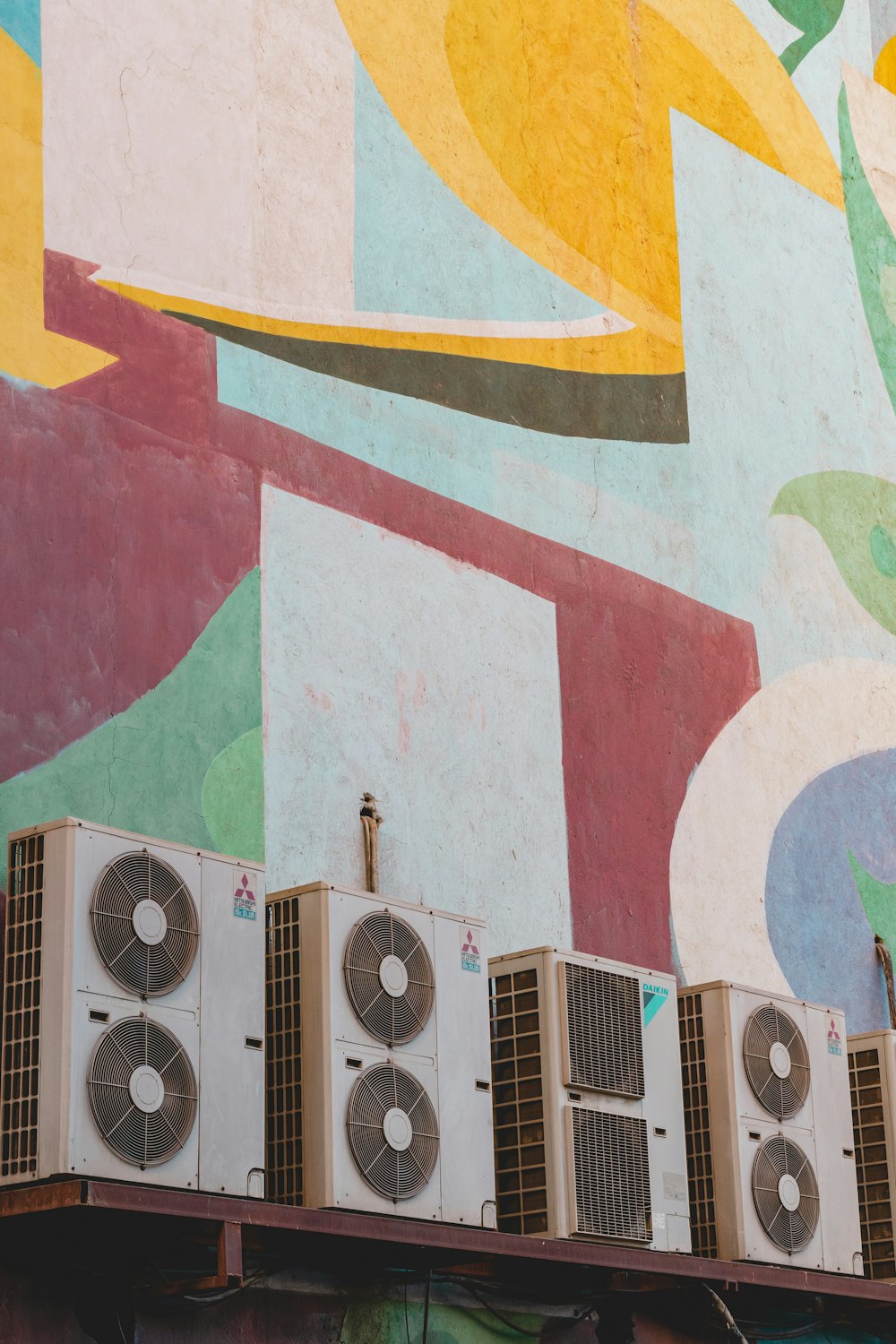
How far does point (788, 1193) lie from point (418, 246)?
4.74 meters

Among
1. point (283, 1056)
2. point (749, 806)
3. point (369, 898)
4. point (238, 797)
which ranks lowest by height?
point (283, 1056)

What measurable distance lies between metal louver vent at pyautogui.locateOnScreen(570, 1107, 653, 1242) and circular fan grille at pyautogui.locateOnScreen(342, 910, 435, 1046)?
0.86 m

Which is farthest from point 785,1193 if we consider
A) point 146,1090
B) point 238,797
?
point 146,1090

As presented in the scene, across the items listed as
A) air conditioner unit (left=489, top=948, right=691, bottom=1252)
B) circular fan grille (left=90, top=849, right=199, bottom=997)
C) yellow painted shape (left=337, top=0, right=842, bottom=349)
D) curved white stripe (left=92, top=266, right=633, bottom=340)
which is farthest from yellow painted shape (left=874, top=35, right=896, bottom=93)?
circular fan grille (left=90, top=849, right=199, bottom=997)

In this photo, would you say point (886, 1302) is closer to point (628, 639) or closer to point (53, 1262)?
point (628, 639)

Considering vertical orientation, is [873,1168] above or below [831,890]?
below

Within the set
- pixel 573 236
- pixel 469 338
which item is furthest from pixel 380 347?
pixel 573 236

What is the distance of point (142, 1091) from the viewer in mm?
6754

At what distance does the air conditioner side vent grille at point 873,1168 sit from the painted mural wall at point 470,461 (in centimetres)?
93

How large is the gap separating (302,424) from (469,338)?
140cm

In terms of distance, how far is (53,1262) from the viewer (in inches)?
279

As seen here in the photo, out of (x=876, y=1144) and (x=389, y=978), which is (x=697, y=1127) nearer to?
(x=876, y=1144)

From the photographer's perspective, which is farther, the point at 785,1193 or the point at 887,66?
the point at 887,66

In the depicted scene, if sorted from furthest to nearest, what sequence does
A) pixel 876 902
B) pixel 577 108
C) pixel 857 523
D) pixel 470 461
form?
pixel 857 523 → pixel 876 902 → pixel 577 108 → pixel 470 461
